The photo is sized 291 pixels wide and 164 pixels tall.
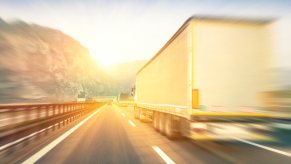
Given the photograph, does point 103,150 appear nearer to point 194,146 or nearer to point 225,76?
point 194,146

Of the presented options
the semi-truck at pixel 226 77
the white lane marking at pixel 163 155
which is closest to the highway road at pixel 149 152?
the white lane marking at pixel 163 155

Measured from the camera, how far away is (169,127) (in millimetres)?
12297

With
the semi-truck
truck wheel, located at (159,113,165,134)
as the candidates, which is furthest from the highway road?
truck wheel, located at (159,113,165,134)

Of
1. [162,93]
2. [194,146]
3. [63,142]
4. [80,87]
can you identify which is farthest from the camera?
[80,87]

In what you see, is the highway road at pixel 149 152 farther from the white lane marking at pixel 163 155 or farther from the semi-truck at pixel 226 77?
the semi-truck at pixel 226 77

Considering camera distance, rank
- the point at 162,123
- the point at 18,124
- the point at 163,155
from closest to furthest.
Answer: the point at 163,155 < the point at 18,124 < the point at 162,123

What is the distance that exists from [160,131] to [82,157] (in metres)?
6.02

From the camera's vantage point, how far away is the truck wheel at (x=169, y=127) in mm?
12094

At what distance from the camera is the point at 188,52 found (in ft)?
31.7

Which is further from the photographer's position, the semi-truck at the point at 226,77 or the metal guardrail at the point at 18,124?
the semi-truck at the point at 226,77

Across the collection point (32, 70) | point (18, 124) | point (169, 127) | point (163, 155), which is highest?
point (32, 70)

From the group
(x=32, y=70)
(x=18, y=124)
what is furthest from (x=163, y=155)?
(x=32, y=70)

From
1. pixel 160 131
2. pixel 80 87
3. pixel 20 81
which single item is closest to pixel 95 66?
pixel 80 87

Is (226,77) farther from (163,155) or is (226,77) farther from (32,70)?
(32,70)
